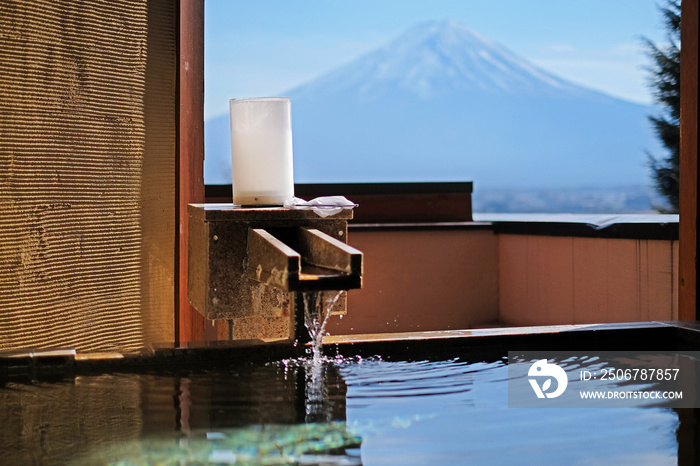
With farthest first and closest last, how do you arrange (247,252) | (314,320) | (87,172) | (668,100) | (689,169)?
(668,100) < (689,169) < (87,172) < (247,252) < (314,320)

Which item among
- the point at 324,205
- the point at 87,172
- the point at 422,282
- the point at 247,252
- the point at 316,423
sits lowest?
the point at 422,282

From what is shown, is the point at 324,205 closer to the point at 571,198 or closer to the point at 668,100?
the point at 668,100

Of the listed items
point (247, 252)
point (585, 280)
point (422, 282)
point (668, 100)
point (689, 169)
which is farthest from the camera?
point (668, 100)

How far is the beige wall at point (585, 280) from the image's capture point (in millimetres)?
3574

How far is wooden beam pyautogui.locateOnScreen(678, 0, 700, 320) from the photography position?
8.05 ft

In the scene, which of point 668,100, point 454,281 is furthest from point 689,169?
point 668,100

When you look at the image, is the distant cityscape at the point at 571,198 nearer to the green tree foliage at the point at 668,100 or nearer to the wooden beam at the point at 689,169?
the green tree foliage at the point at 668,100

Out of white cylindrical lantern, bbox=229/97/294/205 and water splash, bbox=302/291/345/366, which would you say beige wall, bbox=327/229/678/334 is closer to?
white cylindrical lantern, bbox=229/97/294/205

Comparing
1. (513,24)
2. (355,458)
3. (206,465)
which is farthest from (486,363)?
(513,24)

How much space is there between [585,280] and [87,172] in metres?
2.83

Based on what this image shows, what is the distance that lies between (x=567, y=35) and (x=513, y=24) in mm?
6383

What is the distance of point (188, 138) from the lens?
2588mm

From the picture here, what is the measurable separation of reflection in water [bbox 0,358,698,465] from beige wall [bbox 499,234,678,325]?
7.39 ft

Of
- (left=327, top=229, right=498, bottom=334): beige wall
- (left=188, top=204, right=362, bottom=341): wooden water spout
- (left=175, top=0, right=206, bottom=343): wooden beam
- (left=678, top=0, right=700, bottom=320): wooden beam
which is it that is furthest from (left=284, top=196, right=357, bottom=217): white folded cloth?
(left=327, top=229, right=498, bottom=334): beige wall
